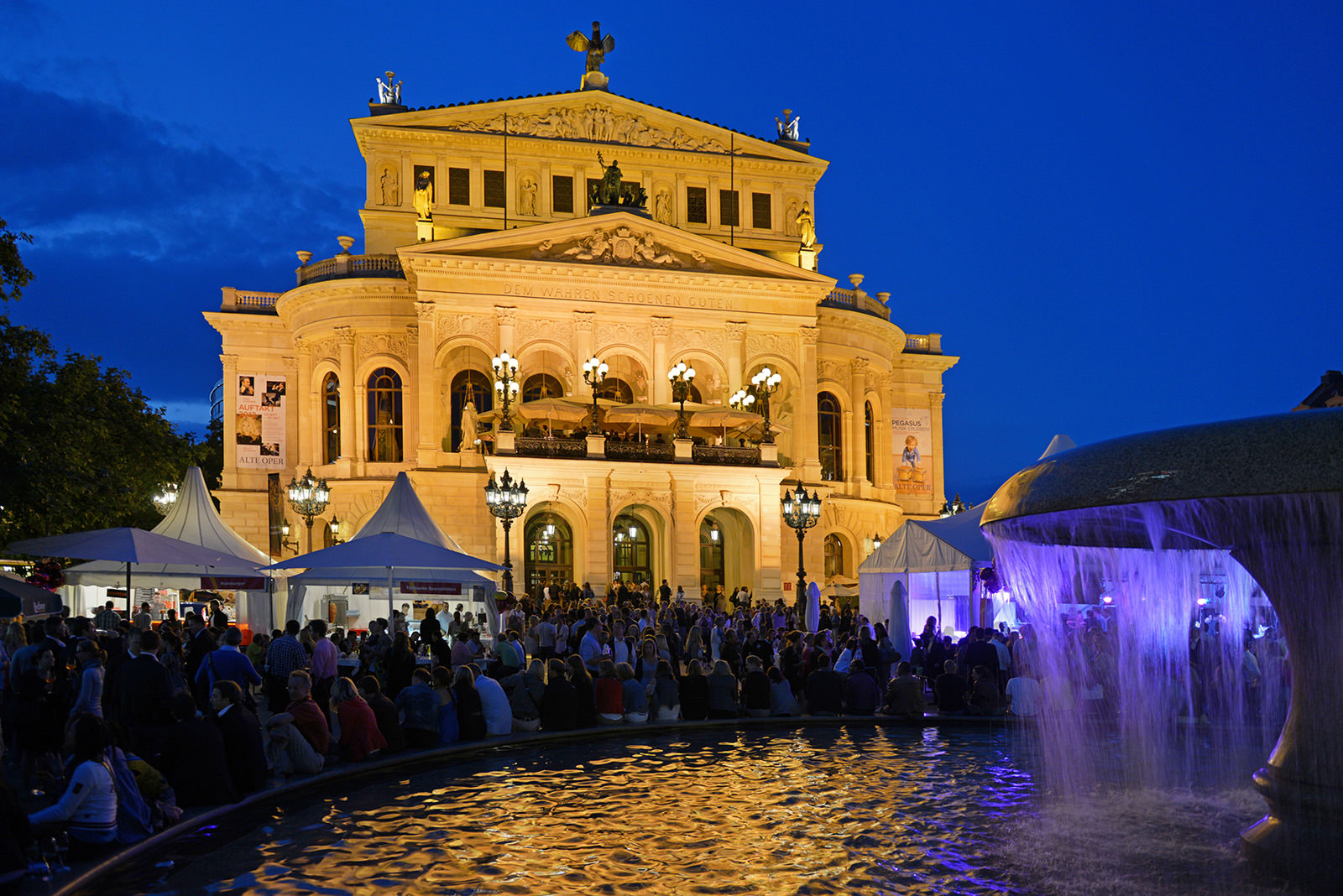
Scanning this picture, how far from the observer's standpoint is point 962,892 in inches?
276

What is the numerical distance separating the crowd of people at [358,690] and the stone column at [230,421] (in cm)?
2070

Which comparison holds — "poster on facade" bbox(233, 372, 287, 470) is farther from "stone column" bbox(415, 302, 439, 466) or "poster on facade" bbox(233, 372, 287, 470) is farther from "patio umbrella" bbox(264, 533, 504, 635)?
"patio umbrella" bbox(264, 533, 504, 635)

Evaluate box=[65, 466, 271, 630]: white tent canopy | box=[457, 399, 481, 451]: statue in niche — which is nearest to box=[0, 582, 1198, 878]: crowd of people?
box=[65, 466, 271, 630]: white tent canopy

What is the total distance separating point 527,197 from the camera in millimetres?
42625

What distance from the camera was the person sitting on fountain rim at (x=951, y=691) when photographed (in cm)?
1527

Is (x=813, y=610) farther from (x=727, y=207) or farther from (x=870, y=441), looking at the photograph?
(x=727, y=207)

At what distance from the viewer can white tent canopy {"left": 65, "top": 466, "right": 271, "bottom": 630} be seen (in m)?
18.1

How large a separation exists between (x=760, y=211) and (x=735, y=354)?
9.05 m

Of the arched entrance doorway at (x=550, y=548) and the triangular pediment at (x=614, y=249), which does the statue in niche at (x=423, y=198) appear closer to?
the triangular pediment at (x=614, y=249)

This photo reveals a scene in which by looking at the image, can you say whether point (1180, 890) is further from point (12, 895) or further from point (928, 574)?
point (928, 574)

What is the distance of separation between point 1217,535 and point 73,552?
1435cm

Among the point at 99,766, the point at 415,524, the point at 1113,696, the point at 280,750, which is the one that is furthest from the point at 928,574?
the point at 99,766

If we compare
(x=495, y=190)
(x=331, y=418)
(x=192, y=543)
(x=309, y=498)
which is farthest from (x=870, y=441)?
(x=192, y=543)

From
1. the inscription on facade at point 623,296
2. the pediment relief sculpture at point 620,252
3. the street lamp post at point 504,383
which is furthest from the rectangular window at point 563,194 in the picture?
the street lamp post at point 504,383
